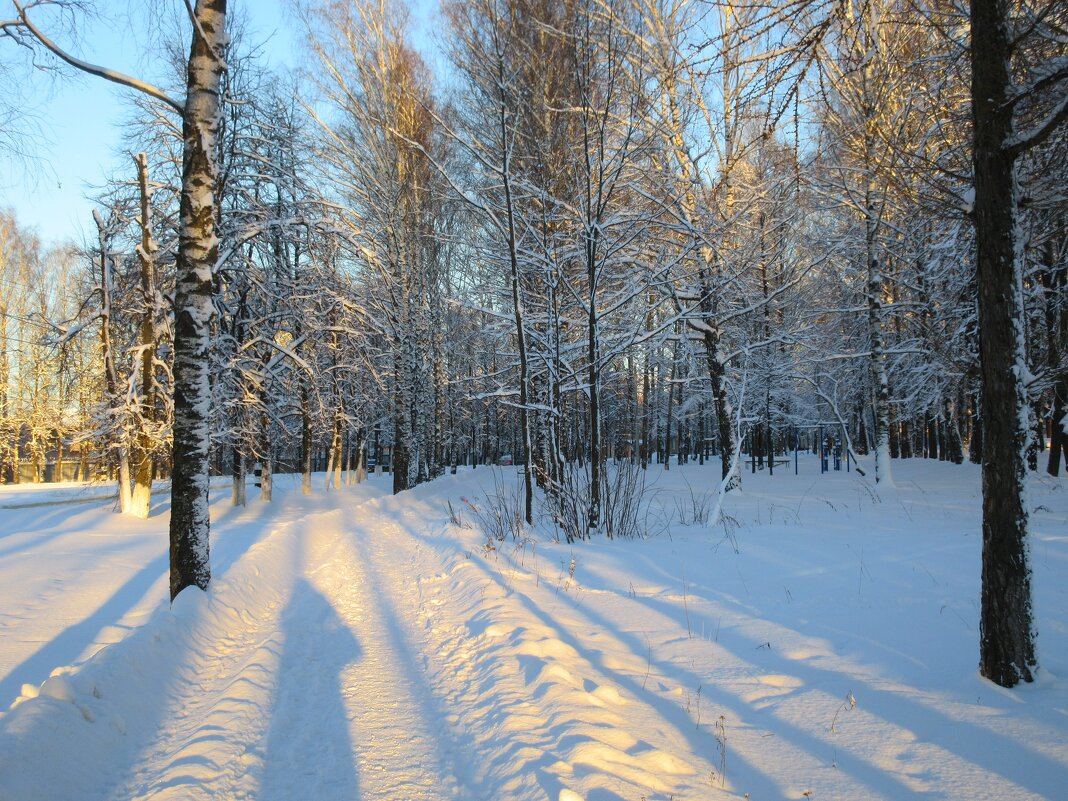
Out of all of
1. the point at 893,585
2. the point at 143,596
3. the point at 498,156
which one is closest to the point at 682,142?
the point at 498,156

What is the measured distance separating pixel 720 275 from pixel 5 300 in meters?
34.8

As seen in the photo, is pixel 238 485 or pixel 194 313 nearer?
pixel 194 313

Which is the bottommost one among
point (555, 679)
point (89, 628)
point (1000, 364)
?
point (89, 628)

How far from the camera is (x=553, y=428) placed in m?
9.34

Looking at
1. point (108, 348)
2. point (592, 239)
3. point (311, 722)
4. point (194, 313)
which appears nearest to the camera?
point (311, 722)

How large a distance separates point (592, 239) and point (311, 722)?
677cm

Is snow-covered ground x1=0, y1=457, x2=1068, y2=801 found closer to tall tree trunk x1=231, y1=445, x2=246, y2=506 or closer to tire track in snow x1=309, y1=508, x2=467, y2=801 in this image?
tire track in snow x1=309, y1=508, x2=467, y2=801

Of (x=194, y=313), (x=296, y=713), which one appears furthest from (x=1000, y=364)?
(x=194, y=313)

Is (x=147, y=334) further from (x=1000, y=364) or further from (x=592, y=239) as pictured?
(x=1000, y=364)

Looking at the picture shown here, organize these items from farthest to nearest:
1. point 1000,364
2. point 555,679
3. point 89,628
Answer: point 89,628, point 555,679, point 1000,364

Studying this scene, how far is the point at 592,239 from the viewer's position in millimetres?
8148

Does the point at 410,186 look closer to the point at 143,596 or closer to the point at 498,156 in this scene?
the point at 498,156

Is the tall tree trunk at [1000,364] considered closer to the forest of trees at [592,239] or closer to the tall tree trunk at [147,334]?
the forest of trees at [592,239]

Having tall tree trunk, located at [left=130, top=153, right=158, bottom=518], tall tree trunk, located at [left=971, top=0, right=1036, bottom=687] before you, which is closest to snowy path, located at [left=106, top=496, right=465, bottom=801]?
tall tree trunk, located at [left=971, top=0, right=1036, bottom=687]
